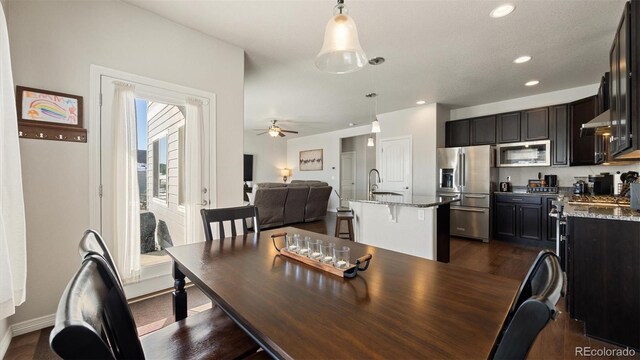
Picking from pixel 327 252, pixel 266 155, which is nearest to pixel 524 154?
pixel 327 252

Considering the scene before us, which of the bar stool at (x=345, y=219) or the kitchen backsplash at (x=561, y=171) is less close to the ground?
the kitchen backsplash at (x=561, y=171)

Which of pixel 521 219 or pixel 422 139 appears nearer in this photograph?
pixel 521 219

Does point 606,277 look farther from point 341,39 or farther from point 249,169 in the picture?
point 249,169

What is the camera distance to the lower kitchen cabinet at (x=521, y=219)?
423 cm

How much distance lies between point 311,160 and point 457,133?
489cm

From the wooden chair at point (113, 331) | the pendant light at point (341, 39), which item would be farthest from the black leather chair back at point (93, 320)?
the pendant light at point (341, 39)

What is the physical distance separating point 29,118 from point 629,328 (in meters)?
4.42

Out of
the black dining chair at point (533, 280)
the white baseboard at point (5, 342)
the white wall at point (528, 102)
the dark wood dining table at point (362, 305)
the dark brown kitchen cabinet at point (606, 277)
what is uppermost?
the white wall at point (528, 102)

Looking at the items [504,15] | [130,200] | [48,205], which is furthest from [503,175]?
[48,205]

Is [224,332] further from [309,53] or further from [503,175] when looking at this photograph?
[503,175]

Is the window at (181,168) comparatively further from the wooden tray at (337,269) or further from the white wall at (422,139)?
the white wall at (422,139)

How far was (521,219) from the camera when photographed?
175 inches

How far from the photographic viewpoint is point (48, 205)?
1973 mm

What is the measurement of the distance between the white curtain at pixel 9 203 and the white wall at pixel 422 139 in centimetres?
548
